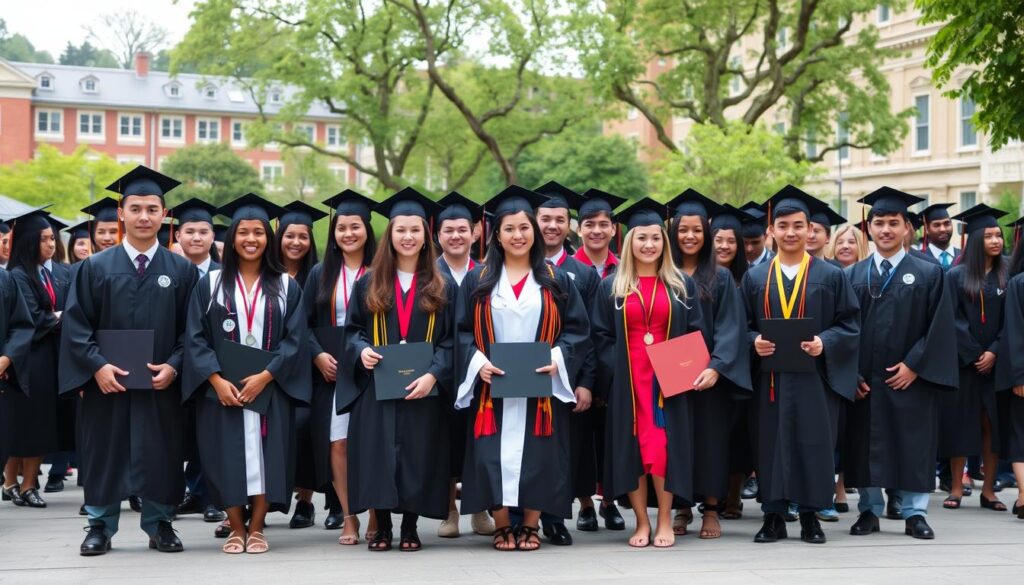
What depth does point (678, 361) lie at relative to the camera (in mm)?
7789

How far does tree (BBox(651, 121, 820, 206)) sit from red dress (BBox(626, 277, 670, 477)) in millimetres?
19239

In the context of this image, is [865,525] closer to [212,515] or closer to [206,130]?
[212,515]

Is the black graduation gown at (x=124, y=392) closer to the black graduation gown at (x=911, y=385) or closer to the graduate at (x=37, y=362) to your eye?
the graduate at (x=37, y=362)

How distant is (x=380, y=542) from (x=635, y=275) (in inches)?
88.8

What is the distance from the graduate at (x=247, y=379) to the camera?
24.5ft

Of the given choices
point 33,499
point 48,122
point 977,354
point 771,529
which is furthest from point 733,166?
point 48,122

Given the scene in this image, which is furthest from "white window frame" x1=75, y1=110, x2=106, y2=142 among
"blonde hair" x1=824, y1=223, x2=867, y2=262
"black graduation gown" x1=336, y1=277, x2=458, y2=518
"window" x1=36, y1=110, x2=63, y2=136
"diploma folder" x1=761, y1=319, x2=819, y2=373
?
"diploma folder" x1=761, y1=319, x2=819, y2=373

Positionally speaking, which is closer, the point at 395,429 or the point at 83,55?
the point at 395,429

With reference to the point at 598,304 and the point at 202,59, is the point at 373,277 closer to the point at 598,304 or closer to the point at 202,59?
the point at 598,304

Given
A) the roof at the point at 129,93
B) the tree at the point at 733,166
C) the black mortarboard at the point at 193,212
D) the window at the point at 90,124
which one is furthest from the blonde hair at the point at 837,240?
the window at the point at 90,124

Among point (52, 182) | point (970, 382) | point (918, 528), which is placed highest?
point (52, 182)

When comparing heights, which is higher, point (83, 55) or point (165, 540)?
point (83, 55)

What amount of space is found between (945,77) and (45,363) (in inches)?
400

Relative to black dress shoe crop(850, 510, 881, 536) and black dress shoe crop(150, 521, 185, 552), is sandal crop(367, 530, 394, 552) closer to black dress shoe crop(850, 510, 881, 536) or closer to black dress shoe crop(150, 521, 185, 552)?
black dress shoe crop(150, 521, 185, 552)
